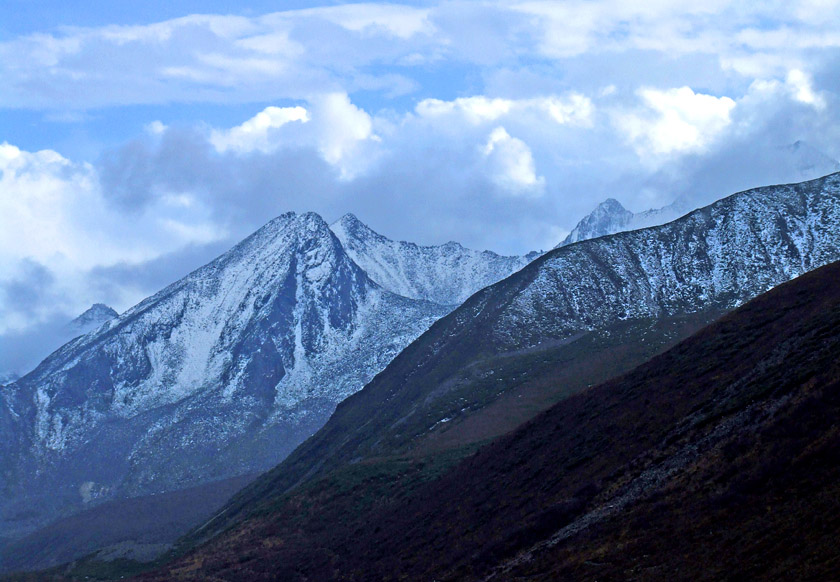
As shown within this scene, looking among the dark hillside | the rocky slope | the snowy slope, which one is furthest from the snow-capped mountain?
the dark hillside

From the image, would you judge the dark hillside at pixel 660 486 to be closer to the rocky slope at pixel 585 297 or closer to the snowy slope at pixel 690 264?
the rocky slope at pixel 585 297

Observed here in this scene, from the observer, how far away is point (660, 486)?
165 feet

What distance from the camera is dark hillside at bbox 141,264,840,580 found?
128 ft

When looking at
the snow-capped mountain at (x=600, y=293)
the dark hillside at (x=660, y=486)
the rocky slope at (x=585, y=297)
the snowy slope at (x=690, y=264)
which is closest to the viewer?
the dark hillside at (x=660, y=486)

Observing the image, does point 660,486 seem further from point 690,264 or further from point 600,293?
point 690,264

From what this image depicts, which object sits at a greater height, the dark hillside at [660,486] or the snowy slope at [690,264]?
the snowy slope at [690,264]

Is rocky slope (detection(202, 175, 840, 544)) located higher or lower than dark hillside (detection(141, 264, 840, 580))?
higher

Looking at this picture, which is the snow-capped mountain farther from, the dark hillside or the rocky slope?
the dark hillside

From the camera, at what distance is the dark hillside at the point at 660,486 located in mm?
38969

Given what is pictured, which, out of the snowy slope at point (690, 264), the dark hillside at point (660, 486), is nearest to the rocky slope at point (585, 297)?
the snowy slope at point (690, 264)

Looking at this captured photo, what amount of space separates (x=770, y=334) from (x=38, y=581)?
9408 centimetres

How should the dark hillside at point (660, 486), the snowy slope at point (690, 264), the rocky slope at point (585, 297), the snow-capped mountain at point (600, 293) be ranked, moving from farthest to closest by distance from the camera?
the snowy slope at point (690, 264) → the snow-capped mountain at point (600, 293) → the rocky slope at point (585, 297) → the dark hillside at point (660, 486)

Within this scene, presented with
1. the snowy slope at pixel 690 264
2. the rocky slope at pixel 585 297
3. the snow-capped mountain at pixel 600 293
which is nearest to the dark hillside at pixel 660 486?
the rocky slope at pixel 585 297

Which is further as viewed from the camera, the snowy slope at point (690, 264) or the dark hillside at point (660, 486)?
the snowy slope at point (690, 264)
